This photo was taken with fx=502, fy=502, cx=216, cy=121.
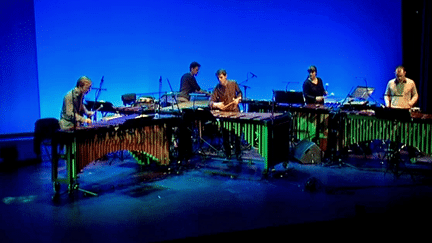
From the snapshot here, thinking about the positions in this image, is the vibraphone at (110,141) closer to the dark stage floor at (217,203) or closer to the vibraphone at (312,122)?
the dark stage floor at (217,203)

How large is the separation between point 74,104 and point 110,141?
1.00 metres

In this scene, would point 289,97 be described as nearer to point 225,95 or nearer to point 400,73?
point 225,95

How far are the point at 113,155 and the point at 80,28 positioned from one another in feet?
8.72

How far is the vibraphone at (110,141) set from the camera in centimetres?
661

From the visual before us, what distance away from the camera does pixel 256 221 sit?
5.59 metres

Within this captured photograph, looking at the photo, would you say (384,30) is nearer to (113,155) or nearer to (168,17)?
(168,17)

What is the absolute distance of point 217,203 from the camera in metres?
6.34

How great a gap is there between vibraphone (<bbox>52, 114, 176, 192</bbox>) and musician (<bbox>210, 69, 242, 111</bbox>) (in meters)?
→ 1.04

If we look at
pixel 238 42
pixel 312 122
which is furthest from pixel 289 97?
pixel 238 42

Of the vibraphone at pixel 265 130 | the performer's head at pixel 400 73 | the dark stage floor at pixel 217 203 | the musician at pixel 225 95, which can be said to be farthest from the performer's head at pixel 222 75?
the performer's head at pixel 400 73

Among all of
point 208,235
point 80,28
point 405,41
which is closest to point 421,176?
point 208,235

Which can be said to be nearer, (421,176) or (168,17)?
(421,176)

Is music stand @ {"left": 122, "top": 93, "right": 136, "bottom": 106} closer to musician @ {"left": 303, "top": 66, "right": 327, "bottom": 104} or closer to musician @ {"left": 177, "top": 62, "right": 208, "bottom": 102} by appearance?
musician @ {"left": 177, "top": 62, "right": 208, "bottom": 102}

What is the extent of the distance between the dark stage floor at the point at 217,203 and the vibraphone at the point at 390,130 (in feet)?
1.60
